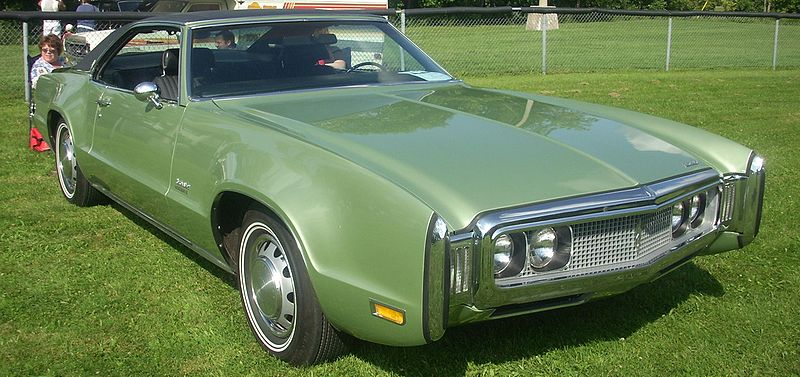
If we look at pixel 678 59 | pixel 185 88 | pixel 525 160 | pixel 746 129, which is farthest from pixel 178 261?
pixel 678 59

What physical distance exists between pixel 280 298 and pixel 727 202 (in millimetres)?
1980

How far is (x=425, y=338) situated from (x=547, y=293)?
0.52m

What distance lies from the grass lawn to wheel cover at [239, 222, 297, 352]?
12 cm

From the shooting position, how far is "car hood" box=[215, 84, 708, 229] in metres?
3.10

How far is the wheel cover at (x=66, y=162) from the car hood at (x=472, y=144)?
2.21 meters

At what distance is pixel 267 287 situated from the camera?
11.6ft

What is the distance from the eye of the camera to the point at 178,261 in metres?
4.91

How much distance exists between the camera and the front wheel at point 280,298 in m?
→ 3.29

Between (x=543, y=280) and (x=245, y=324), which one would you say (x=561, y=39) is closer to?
(x=245, y=324)

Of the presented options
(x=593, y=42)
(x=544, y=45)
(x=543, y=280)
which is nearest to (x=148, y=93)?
(x=543, y=280)

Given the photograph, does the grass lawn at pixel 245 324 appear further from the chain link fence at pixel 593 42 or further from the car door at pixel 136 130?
the chain link fence at pixel 593 42

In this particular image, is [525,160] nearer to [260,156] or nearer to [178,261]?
[260,156]

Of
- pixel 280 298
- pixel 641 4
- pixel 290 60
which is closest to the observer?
pixel 280 298

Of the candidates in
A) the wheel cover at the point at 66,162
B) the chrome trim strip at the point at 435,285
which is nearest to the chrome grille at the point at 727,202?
the chrome trim strip at the point at 435,285
